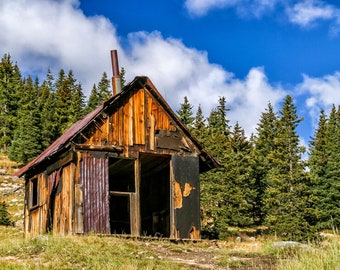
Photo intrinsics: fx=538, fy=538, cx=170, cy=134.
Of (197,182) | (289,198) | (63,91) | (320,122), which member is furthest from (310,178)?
(63,91)

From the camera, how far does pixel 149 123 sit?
844 inches

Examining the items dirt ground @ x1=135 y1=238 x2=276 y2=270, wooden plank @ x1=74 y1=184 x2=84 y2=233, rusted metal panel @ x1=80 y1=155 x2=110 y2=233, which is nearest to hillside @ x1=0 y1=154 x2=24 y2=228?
rusted metal panel @ x1=80 y1=155 x2=110 y2=233

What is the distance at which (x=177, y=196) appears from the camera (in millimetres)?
21344

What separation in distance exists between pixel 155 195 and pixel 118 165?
230 centimetres

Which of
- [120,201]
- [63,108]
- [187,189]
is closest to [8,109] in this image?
[63,108]

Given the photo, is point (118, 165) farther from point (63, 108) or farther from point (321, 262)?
point (63, 108)

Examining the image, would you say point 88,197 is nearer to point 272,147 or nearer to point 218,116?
point 272,147

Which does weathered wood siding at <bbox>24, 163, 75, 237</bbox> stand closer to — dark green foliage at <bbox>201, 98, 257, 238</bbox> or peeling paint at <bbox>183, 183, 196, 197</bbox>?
peeling paint at <bbox>183, 183, 196, 197</bbox>

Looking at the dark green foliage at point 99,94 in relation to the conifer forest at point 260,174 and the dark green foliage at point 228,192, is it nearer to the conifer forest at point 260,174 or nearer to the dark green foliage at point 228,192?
the conifer forest at point 260,174

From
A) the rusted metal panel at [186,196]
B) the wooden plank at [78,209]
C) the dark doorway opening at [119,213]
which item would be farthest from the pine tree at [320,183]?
the wooden plank at [78,209]

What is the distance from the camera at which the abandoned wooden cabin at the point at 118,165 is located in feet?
64.8

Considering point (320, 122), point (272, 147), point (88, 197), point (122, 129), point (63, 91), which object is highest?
point (63, 91)

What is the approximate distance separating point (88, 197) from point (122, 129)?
9.89 feet

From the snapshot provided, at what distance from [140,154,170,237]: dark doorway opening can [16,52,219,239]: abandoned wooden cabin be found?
0.29 ft
